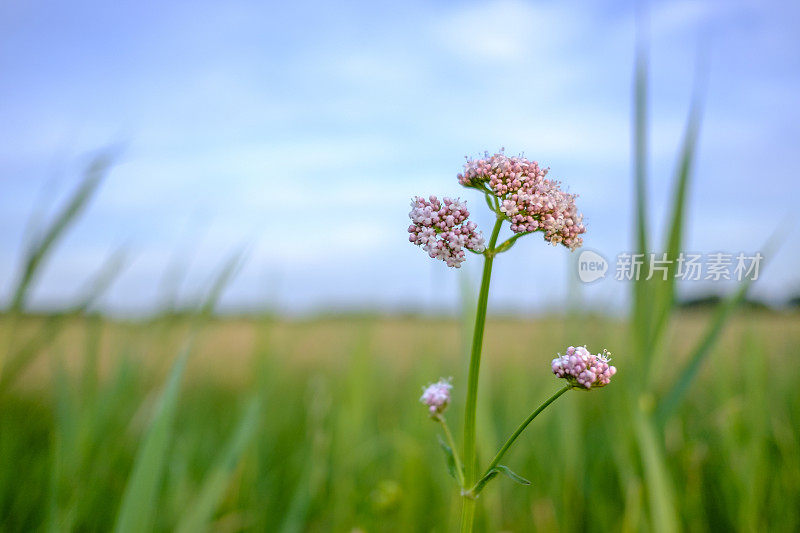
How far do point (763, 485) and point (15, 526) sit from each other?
3.84 meters

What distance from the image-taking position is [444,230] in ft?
3.21

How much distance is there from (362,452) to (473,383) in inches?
115

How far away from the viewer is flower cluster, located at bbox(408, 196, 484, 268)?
945 mm

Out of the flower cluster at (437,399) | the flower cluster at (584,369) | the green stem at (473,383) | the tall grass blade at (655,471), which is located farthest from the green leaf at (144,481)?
the tall grass blade at (655,471)

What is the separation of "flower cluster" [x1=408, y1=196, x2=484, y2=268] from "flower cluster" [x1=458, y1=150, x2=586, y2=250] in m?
0.07

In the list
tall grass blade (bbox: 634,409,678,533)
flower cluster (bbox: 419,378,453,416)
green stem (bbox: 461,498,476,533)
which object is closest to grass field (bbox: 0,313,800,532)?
tall grass blade (bbox: 634,409,678,533)

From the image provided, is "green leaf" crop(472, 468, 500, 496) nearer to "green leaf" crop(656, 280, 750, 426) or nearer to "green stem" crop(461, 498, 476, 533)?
"green stem" crop(461, 498, 476, 533)

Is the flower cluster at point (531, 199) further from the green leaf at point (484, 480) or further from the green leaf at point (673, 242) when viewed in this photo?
the green leaf at point (673, 242)

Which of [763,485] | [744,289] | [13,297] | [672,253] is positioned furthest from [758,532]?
[13,297]

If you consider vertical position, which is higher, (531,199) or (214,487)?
(531,199)

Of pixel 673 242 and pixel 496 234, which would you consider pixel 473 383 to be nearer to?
pixel 496 234

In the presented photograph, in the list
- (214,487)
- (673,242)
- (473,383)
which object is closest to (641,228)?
(673,242)

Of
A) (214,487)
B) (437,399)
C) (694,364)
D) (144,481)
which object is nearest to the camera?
(437,399)

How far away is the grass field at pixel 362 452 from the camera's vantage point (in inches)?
105
